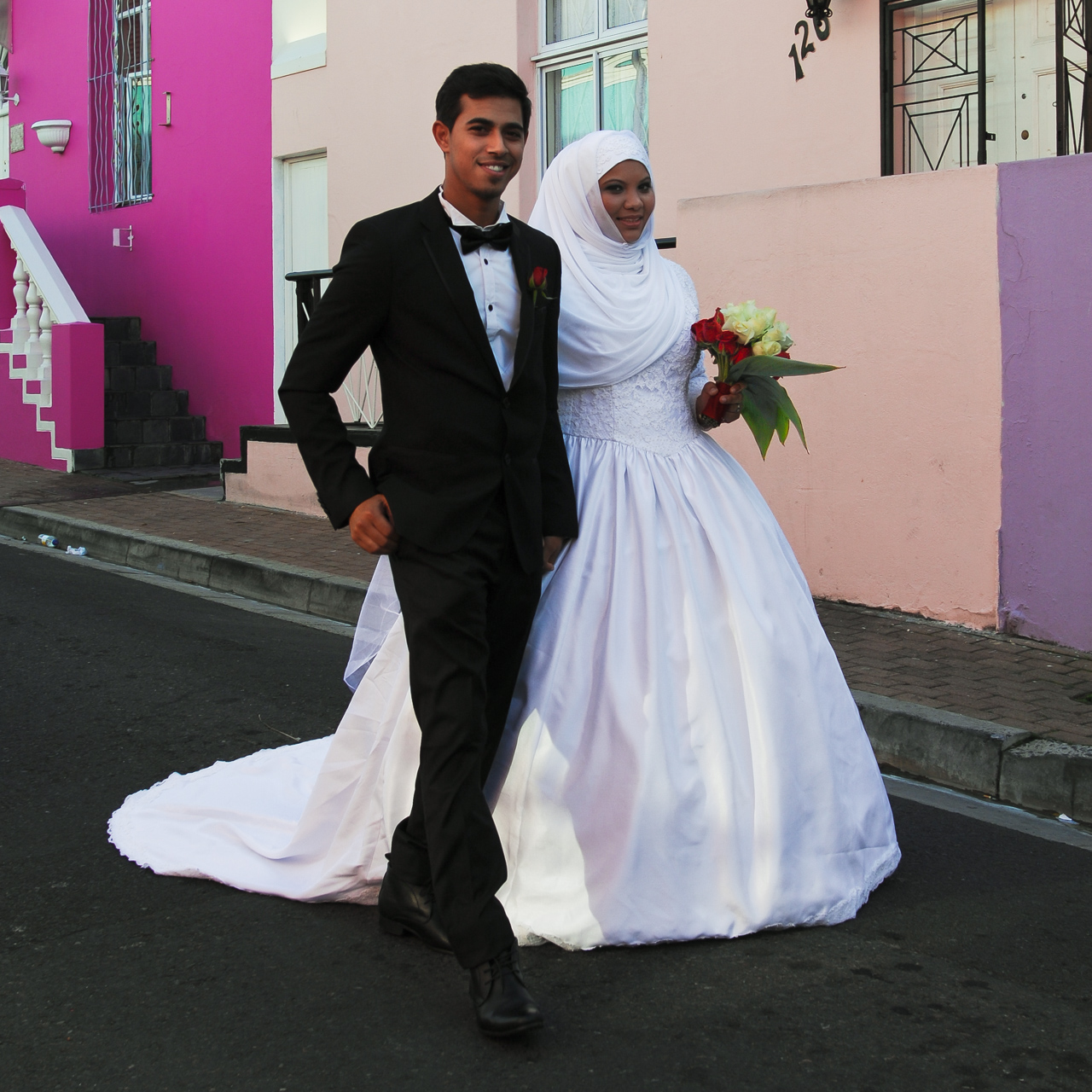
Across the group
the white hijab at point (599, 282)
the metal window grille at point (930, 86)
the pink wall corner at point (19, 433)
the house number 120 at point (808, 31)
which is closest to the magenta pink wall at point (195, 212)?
the pink wall corner at point (19, 433)

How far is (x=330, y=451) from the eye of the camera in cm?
299

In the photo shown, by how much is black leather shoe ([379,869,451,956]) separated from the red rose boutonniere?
137cm

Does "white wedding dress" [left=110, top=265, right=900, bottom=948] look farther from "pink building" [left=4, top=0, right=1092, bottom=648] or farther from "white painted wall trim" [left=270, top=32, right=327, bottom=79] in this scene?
"white painted wall trim" [left=270, top=32, right=327, bottom=79]

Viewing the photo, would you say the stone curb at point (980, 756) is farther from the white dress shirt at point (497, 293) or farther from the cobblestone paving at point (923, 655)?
the white dress shirt at point (497, 293)

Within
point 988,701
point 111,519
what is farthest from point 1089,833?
point 111,519

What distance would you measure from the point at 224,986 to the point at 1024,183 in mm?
5098

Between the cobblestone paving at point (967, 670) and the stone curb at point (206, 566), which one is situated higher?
the stone curb at point (206, 566)

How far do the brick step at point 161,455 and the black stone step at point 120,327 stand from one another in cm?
153

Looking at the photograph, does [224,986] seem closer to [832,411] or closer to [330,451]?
[330,451]

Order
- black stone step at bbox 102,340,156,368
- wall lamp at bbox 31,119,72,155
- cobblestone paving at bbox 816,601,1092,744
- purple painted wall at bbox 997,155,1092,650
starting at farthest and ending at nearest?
wall lamp at bbox 31,119,72,155 < black stone step at bbox 102,340,156,368 < purple painted wall at bbox 997,155,1092,650 < cobblestone paving at bbox 816,601,1092,744

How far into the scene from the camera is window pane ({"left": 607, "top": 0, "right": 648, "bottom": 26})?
9367mm

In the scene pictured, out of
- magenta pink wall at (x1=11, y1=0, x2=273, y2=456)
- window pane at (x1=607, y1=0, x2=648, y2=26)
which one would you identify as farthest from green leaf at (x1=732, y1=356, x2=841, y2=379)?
magenta pink wall at (x1=11, y1=0, x2=273, y2=456)

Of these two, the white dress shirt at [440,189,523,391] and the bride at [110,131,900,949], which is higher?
the white dress shirt at [440,189,523,391]

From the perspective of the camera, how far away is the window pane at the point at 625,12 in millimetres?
9367
